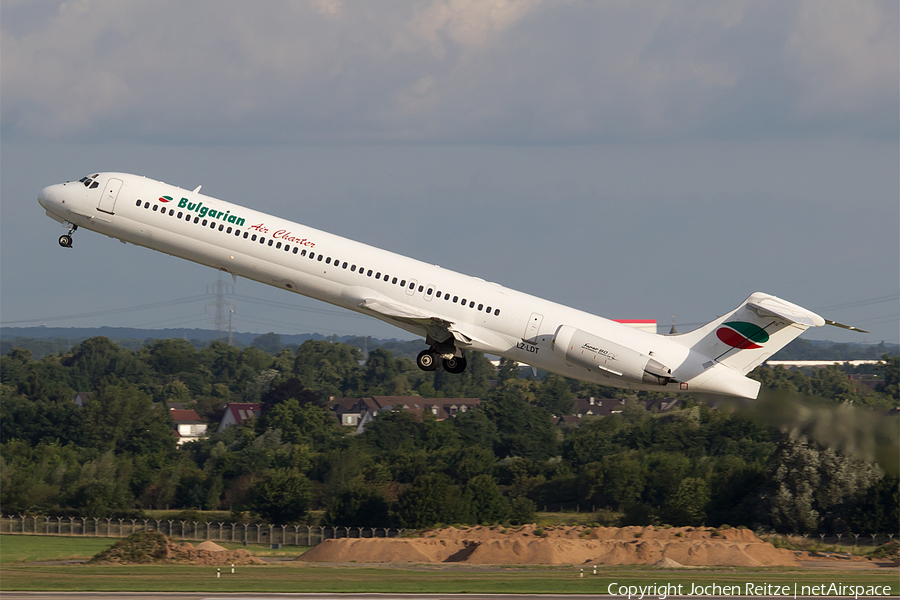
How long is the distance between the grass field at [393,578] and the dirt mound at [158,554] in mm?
1962

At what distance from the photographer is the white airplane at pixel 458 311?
47312 millimetres

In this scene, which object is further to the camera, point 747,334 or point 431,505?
point 431,505

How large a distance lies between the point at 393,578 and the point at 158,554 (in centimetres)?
1613

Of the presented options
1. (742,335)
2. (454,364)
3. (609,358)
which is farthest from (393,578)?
(742,335)

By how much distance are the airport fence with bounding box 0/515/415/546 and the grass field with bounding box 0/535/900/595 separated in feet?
71.6

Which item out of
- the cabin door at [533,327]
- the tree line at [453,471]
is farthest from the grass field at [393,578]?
the cabin door at [533,327]

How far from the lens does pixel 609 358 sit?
46.9 meters

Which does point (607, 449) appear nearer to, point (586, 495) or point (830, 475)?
point (586, 495)

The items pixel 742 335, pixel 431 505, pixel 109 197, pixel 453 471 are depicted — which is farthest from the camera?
pixel 453 471

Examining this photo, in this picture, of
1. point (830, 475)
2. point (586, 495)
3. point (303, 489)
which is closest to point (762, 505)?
point (830, 475)

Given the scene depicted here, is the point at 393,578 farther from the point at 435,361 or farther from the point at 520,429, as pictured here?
the point at 520,429

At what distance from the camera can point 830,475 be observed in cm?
8694

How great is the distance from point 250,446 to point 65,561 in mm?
58535

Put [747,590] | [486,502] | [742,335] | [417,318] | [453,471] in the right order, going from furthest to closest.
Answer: [453,471] → [486,502] → [747,590] → [417,318] → [742,335]
